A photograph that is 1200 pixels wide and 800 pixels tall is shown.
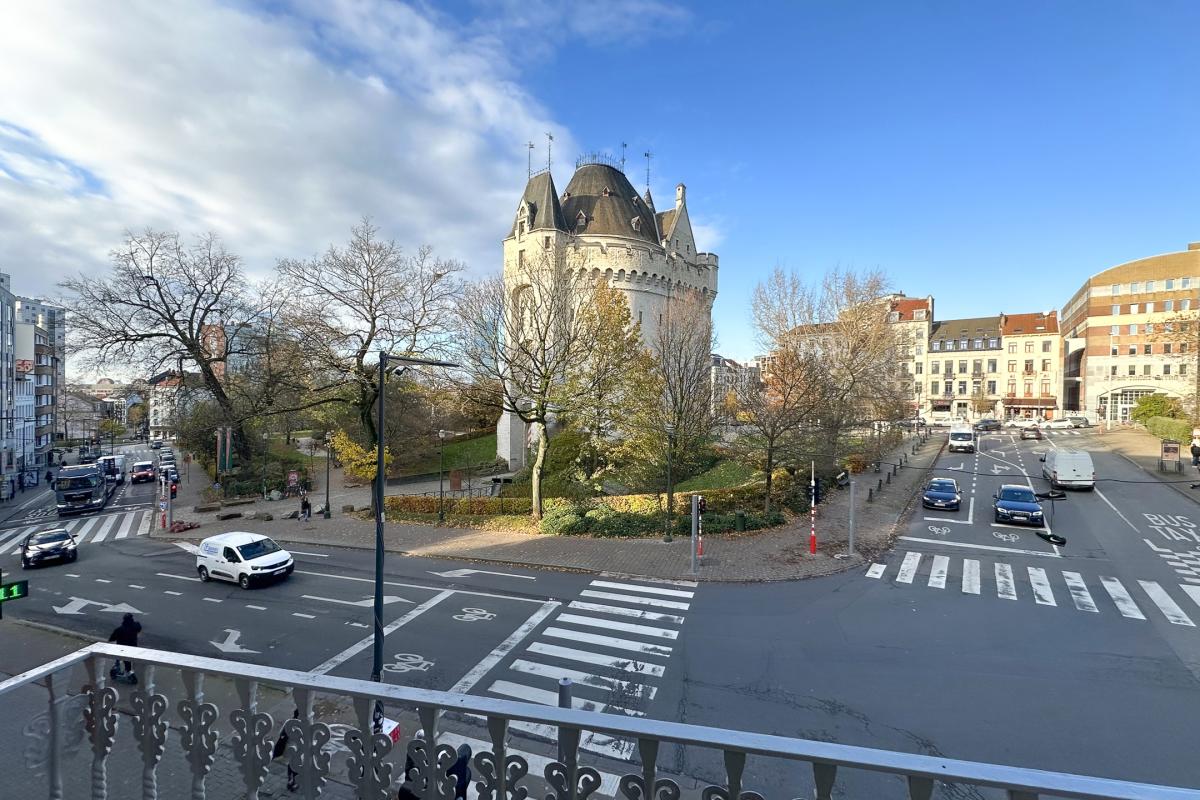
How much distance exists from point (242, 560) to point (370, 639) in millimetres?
6692

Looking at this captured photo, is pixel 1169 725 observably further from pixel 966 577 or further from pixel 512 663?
pixel 512 663

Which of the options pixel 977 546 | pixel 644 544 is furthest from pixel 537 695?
pixel 977 546

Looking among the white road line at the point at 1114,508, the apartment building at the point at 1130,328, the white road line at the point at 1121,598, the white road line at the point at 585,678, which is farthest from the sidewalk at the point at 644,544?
the apartment building at the point at 1130,328

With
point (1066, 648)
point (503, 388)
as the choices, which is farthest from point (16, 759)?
point (503, 388)

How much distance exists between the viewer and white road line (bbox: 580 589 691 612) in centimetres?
1381

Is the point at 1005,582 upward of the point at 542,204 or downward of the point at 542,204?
downward

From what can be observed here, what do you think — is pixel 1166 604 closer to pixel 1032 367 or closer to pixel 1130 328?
pixel 1130 328

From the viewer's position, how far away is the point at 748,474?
30.4 meters

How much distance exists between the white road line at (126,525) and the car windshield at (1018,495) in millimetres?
38603

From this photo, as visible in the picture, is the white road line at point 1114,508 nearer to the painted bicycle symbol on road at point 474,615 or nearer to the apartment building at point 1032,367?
the painted bicycle symbol on road at point 474,615

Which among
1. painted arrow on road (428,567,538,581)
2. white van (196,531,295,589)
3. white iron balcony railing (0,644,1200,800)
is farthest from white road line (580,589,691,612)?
white iron balcony railing (0,644,1200,800)

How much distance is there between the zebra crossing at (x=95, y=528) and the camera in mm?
23750

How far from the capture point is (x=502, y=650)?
11297mm

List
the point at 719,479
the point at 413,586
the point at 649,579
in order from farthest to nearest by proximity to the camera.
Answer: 1. the point at 719,479
2. the point at 649,579
3. the point at 413,586
